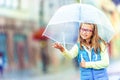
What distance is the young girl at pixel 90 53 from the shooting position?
2.28m

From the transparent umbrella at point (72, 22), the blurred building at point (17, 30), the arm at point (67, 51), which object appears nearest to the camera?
the arm at point (67, 51)

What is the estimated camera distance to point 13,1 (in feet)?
8.25

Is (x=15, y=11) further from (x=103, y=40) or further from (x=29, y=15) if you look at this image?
(x=103, y=40)

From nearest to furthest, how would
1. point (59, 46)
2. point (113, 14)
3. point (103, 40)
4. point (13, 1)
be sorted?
point (59, 46) → point (103, 40) → point (13, 1) → point (113, 14)

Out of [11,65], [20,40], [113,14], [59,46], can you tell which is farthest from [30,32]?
[113,14]

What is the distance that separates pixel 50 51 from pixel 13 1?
40 centimetres

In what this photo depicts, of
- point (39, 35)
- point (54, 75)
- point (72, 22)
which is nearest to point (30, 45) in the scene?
point (39, 35)

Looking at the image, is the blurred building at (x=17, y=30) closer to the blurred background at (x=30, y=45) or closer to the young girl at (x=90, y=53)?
the blurred background at (x=30, y=45)

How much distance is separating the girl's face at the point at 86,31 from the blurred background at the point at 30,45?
8.7 inches

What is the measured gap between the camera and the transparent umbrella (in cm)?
229

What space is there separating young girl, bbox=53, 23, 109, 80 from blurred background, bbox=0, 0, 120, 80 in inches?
9.4

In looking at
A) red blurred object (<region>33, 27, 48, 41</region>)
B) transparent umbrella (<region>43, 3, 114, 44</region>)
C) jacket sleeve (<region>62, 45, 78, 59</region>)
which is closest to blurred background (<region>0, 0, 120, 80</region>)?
red blurred object (<region>33, 27, 48, 41</region>)

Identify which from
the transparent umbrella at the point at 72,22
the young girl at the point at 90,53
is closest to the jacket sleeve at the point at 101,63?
the young girl at the point at 90,53

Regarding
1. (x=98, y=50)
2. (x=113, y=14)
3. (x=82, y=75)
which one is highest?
(x=113, y=14)
